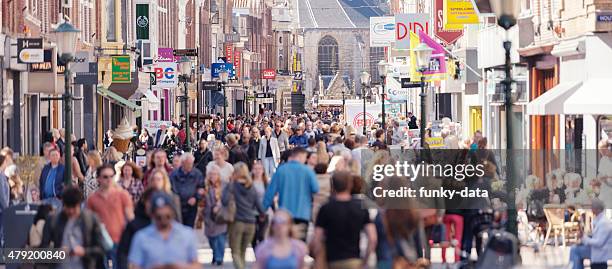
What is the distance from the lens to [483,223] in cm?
1919

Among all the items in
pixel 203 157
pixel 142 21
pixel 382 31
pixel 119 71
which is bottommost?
pixel 203 157

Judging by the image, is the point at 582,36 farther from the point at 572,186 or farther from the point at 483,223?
the point at 483,223

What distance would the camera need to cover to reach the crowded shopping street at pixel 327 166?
556 inches

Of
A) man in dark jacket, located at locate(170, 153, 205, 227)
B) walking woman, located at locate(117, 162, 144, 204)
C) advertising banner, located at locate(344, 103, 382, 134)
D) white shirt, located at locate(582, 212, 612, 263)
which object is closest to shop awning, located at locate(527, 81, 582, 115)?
man in dark jacket, located at locate(170, 153, 205, 227)

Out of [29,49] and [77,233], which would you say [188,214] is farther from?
[29,49]

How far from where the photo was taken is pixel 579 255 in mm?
18234

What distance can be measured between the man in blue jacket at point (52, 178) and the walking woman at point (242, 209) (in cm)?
313

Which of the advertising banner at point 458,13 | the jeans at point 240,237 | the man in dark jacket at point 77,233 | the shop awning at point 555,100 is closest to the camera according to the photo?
the man in dark jacket at point 77,233

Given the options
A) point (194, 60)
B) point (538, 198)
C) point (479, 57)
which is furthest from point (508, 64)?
point (194, 60)

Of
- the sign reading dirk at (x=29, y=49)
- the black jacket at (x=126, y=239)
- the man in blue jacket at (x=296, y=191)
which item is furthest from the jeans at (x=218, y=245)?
the sign reading dirk at (x=29, y=49)

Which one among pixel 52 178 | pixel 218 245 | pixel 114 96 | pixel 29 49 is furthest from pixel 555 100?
pixel 114 96

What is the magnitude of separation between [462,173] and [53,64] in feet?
54.7

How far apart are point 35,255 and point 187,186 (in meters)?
4.47
